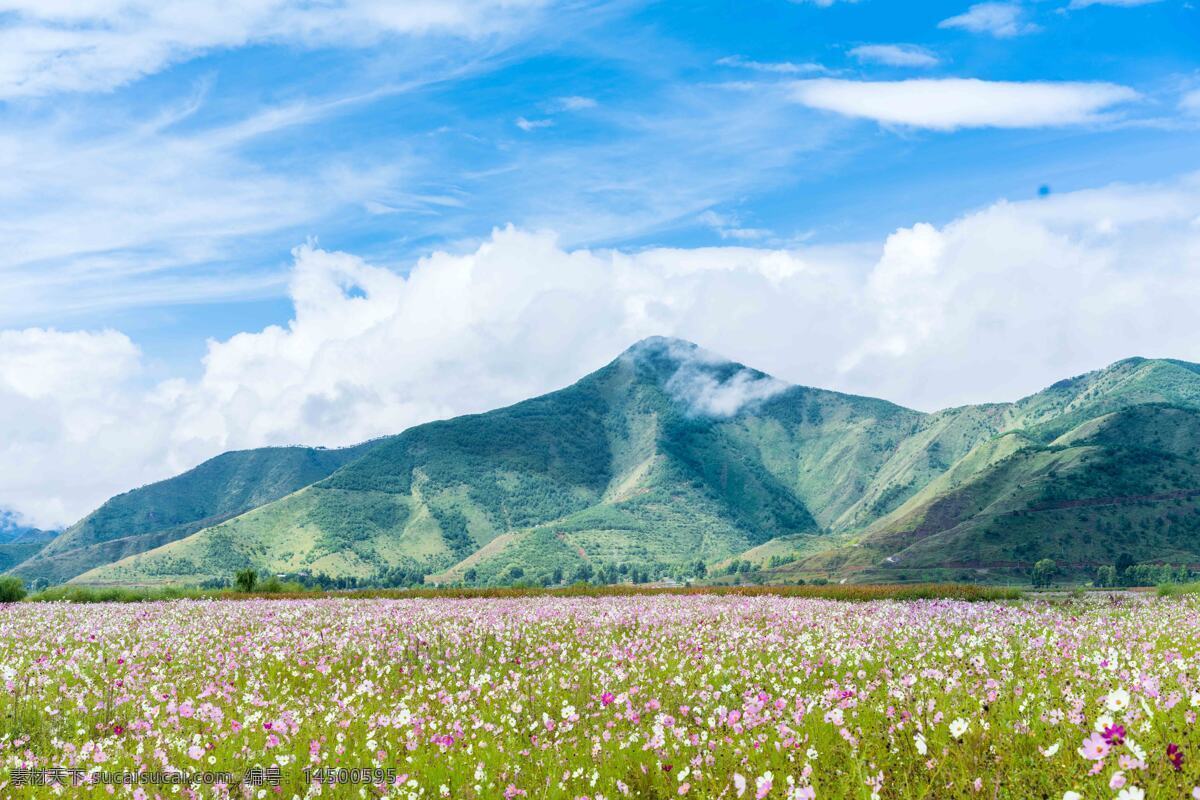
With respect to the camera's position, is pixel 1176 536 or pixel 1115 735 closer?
pixel 1115 735

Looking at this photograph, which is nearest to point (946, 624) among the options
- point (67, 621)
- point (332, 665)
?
point (332, 665)

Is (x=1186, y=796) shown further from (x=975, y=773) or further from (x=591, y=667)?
(x=591, y=667)

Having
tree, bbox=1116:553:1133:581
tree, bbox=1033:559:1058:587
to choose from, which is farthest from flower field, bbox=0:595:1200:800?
tree, bbox=1116:553:1133:581

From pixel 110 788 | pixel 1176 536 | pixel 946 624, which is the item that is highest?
pixel 110 788

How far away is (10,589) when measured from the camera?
38.6 metres

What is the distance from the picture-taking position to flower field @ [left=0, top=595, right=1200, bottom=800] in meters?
6.80

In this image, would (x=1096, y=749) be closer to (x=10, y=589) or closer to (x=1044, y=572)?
(x=10, y=589)

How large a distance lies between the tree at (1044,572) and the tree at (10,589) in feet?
403

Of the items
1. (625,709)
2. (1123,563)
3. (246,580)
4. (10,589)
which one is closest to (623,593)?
(246,580)

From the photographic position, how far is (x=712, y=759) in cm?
722

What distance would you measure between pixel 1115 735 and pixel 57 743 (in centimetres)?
1012

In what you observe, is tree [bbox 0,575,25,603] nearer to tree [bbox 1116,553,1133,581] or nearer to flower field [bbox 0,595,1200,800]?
flower field [bbox 0,595,1200,800]

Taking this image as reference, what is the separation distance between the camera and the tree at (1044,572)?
122050mm

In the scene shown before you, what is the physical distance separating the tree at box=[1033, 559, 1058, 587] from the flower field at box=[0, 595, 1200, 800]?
119m
